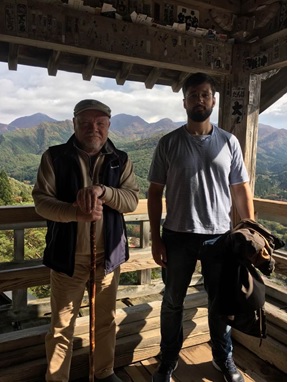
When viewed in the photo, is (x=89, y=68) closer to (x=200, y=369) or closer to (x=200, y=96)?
(x=200, y=96)

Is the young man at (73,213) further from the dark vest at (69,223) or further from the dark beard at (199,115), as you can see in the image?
the dark beard at (199,115)

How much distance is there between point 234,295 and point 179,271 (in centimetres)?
35

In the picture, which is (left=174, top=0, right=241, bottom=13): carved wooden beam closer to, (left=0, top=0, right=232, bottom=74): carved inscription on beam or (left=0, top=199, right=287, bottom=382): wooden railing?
(left=0, top=0, right=232, bottom=74): carved inscription on beam

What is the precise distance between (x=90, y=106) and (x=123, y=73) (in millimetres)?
1164

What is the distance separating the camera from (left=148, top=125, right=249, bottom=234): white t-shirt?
6.12 feet

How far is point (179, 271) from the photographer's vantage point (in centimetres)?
192

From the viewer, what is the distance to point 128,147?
786cm

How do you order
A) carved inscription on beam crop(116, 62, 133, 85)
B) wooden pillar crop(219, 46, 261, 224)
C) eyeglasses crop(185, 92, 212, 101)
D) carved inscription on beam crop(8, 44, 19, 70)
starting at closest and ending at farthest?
eyeglasses crop(185, 92, 212, 101), carved inscription on beam crop(8, 44, 19, 70), carved inscription on beam crop(116, 62, 133, 85), wooden pillar crop(219, 46, 261, 224)

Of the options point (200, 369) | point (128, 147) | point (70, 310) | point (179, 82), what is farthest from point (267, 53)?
point (128, 147)

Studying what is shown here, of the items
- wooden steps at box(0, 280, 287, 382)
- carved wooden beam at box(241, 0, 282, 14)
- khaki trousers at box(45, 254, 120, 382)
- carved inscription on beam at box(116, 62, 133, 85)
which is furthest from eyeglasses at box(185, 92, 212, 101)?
wooden steps at box(0, 280, 287, 382)

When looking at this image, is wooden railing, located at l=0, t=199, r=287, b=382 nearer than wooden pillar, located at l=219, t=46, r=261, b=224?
Yes

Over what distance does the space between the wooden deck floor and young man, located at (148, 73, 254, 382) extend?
31cm

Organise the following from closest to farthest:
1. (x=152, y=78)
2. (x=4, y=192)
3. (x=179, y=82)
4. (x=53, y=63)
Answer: (x=53, y=63) → (x=152, y=78) → (x=179, y=82) → (x=4, y=192)

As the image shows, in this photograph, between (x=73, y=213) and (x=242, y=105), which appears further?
(x=242, y=105)
